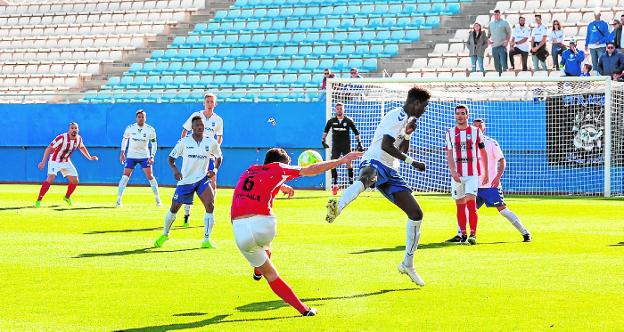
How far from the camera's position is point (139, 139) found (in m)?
26.0

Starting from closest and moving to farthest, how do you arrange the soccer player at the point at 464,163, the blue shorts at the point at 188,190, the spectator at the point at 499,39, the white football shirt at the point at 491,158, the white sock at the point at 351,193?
the white sock at the point at 351,193 < the blue shorts at the point at 188,190 < the soccer player at the point at 464,163 < the white football shirt at the point at 491,158 < the spectator at the point at 499,39

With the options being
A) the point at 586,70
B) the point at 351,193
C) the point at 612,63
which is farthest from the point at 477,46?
the point at 351,193

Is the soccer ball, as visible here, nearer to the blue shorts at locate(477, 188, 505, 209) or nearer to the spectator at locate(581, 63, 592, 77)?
the blue shorts at locate(477, 188, 505, 209)

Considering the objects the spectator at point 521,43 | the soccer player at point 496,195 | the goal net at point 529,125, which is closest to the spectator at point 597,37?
the goal net at point 529,125

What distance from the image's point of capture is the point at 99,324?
9148 mm

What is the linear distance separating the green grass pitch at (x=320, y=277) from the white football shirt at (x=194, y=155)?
104 centimetres

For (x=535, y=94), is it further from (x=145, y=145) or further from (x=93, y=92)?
(x=93, y=92)

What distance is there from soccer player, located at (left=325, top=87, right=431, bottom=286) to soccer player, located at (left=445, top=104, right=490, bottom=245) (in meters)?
4.55

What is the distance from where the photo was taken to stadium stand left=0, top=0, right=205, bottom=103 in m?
43.4

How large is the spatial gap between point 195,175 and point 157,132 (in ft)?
72.4

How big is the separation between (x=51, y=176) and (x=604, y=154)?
1512 centimetres

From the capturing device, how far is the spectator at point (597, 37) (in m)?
30.2

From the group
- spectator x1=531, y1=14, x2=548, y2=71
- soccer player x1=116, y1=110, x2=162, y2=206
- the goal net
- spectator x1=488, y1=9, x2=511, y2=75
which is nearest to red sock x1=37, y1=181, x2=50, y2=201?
soccer player x1=116, y1=110, x2=162, y2=206

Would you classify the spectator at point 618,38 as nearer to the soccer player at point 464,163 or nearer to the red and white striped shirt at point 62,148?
the soccer player at point 464,163
